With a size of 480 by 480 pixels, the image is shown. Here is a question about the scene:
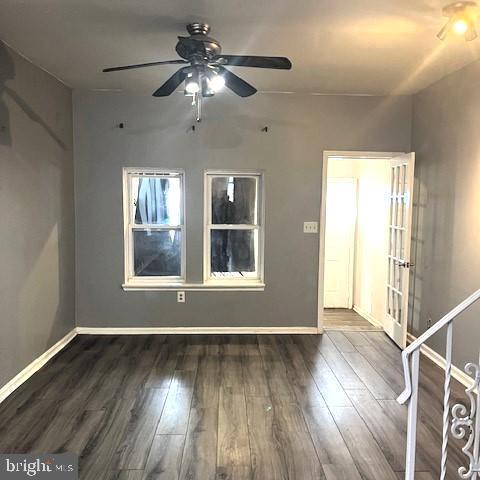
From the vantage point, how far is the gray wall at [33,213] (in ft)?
10.6

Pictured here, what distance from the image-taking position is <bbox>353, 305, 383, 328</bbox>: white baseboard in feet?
18.2

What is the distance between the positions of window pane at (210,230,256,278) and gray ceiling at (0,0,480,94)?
1716mm

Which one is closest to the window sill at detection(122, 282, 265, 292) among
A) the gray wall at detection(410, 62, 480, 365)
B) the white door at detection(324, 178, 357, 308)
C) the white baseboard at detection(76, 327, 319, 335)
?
the white baseboard at detection(76, 327, 319, 335)

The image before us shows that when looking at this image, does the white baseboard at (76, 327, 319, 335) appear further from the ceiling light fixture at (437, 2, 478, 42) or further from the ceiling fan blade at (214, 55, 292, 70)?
the ceiling light fixture at (437, 2, 478, 42)

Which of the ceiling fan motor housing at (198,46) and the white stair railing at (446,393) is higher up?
the ceiling fan motor housing at (198,46)

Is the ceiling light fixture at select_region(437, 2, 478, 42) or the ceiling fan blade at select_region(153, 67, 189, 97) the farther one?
the ceiling fan blade at select_region(153, 67, 189, 97)

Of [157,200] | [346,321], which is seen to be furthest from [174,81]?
[346,321]

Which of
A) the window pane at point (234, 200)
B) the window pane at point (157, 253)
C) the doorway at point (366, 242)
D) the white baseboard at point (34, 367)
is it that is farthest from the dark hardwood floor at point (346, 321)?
the white baseboard at point (34, 367)

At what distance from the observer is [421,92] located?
4.41 m

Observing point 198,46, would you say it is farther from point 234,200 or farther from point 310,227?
point 310,227

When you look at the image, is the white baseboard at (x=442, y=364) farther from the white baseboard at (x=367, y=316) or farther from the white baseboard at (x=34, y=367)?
the white baseboard at (x=34, y=367)

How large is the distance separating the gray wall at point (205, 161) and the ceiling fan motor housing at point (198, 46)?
5.88 feet

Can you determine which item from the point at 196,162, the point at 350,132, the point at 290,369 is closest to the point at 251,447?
the point at 290,369

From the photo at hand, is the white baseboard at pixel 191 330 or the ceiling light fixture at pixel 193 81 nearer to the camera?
the ceiling light fixture at pixel 193 81
